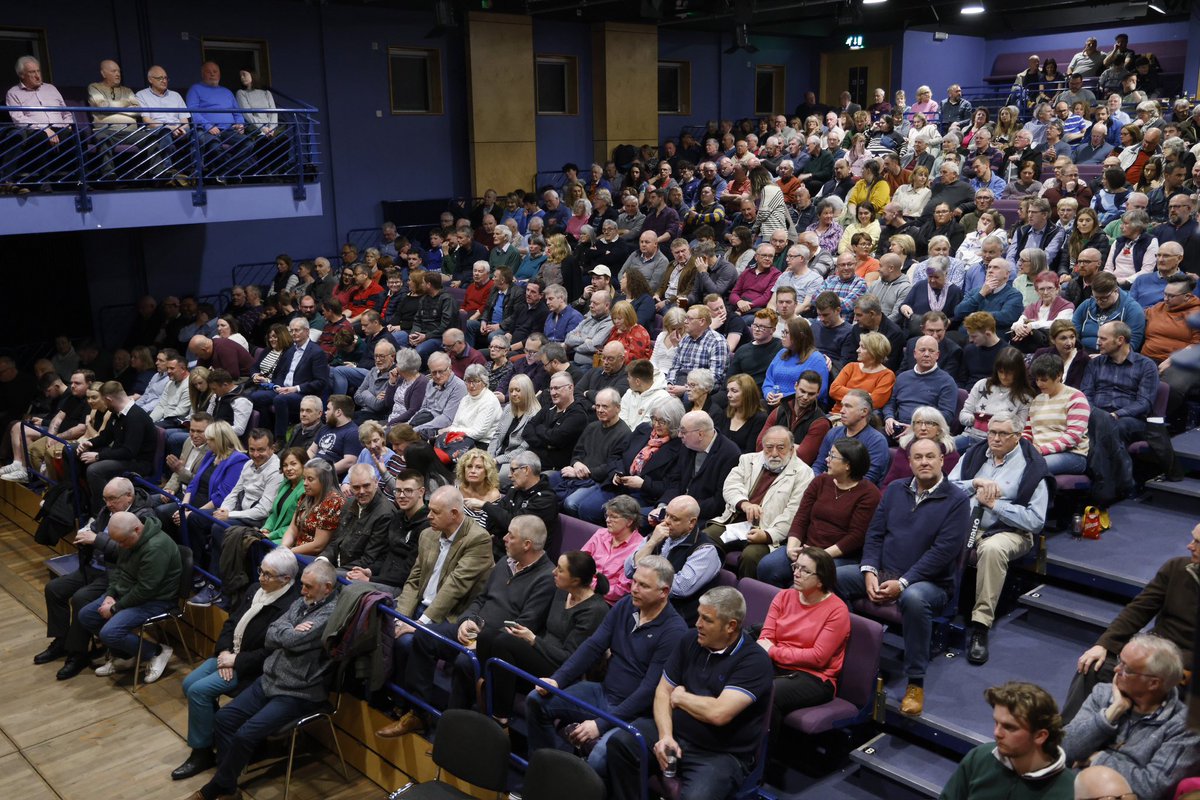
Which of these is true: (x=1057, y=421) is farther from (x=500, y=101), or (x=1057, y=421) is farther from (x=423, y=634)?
(x=500, y=101)

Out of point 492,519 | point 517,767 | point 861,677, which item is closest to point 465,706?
point 517,767

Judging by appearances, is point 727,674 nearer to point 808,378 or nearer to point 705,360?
point 808,378

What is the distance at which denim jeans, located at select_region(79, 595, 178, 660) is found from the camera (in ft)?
20.0

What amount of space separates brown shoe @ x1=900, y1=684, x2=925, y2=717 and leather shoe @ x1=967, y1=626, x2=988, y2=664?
17.4 inches

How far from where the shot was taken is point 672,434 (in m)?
5.95

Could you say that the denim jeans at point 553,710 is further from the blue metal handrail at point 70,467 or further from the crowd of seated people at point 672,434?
the blue metal handrail at point 70,467

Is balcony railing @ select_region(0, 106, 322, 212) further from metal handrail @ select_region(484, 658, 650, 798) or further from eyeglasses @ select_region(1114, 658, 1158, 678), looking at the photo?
eyeglasses @ select_region(1114, 658, 1158, 678)

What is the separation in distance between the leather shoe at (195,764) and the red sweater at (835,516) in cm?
315

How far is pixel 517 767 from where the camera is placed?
4684 mm

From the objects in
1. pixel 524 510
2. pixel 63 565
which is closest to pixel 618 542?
pixel 524 510

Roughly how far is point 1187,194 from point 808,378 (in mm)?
3737

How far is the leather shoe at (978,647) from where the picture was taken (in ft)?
15.5

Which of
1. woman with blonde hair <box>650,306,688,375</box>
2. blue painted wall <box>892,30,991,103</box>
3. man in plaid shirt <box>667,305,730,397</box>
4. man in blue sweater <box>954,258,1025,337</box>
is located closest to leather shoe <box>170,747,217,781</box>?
man in plaid shirt <box>667,305,730,397</box>

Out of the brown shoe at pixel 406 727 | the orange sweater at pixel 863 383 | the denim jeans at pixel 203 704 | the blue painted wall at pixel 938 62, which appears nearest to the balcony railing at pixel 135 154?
the denim jeans at pixel 203 704
